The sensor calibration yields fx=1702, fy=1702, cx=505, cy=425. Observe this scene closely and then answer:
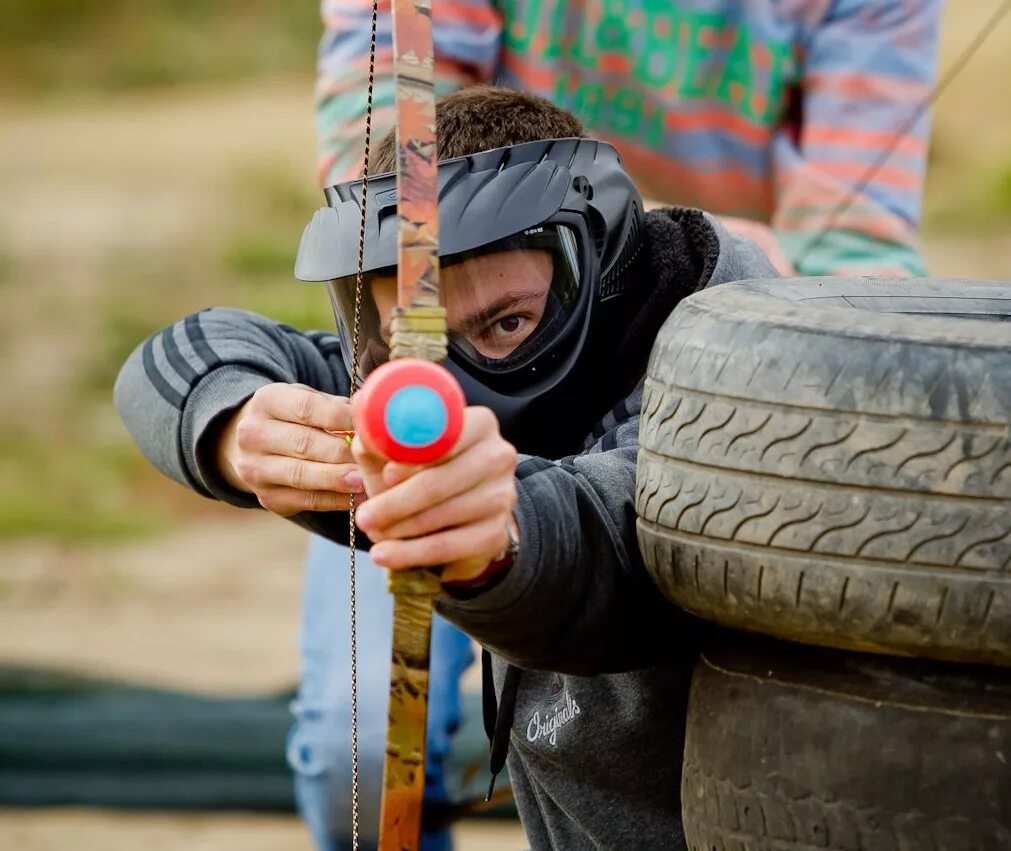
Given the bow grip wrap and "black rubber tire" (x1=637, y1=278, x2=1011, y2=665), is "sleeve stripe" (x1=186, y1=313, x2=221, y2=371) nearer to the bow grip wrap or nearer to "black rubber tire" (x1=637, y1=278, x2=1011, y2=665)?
"black rubber tire" (x1=637, y1=278, x2=1011, y2=665)

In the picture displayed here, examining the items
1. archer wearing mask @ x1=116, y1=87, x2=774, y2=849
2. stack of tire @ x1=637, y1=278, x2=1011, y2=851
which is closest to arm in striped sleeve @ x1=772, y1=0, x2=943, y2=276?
archer wearing mask @ x1=116, y1=87, x2=774, y2=849

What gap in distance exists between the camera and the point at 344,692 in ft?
9.86

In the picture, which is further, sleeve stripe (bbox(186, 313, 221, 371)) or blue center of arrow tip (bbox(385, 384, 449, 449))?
sleeve stripe (bbox(186, 313, 221, 371))

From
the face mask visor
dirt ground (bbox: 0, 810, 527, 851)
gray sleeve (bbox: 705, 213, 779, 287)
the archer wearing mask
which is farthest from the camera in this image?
dirt ground (bbox: 0, 810, 527, 851)

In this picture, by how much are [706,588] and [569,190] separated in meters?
0.65

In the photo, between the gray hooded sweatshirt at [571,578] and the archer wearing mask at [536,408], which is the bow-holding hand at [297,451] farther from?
the gray hooded sweatshirt at [571,578]

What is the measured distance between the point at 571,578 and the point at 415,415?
A: 0.43 m

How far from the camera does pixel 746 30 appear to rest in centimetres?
317

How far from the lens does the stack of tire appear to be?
149 centimetres

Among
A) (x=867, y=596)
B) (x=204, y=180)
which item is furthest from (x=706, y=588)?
(x=204, y=180)

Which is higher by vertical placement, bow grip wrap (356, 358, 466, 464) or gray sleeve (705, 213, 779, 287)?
bow grip wrap (356, 358, 466, 464)

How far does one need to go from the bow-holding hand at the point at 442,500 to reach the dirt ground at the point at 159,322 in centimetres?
308

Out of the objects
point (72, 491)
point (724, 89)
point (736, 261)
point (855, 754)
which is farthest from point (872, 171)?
point (72, 491)

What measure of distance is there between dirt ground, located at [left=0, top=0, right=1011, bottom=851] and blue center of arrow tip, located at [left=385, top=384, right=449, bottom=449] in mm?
3200
